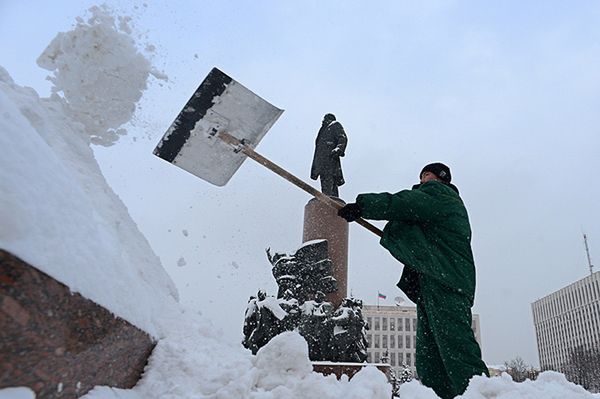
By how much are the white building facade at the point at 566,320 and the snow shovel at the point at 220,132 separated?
6149cm

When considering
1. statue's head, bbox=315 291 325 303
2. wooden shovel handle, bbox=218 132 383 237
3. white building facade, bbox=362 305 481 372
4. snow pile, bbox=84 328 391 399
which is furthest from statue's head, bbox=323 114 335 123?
white building facade, bbox=362 305 481 372

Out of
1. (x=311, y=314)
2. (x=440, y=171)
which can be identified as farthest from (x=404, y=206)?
(x=311, y=314)

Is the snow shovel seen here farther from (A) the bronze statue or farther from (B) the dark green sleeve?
(A) the bronze statue

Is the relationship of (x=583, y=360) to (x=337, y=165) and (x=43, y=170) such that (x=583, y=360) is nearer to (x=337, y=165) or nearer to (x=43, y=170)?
(x=337, y=165)

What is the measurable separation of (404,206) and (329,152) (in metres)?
5.27

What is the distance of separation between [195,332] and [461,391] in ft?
4.89

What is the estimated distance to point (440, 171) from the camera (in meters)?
3.60

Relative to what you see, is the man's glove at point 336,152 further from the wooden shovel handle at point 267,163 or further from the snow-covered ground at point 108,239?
the snow-covered ground at point 108,239

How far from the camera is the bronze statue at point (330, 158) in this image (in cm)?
818

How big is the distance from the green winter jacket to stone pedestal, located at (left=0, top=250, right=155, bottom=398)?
1.97m

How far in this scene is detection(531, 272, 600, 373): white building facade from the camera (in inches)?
2289

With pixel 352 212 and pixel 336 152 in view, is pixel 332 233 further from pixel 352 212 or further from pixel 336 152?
pixel 352 212

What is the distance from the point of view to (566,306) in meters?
64.1

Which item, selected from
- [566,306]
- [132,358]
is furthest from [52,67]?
[566,306]
